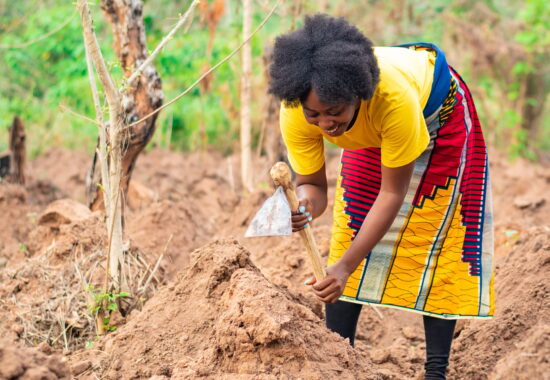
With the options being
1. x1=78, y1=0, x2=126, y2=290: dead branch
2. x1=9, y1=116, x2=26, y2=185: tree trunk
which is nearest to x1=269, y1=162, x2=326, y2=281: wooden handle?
x1=78, y1=0, x2=126, y2=290: dead branch

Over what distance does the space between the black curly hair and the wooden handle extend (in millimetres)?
266

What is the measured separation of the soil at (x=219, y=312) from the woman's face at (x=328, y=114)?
Answer: 68cm

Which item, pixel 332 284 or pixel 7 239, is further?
pixel 7 239

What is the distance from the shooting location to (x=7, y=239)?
5348mm

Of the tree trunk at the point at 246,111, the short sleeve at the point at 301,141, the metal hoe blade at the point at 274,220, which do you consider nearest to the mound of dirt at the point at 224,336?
the metal hoe blade at the point at 274,220

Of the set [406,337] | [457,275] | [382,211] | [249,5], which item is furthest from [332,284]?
[249,5]

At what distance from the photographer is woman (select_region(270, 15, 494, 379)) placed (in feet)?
8.34

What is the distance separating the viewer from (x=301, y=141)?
2963 millimetres

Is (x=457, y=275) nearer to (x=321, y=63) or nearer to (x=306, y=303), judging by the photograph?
(x=306, y=303)

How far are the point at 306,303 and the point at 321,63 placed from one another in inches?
54.2

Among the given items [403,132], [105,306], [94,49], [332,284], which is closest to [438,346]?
[332,284]

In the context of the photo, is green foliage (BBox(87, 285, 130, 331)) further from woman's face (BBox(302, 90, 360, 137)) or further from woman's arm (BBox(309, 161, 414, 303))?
woman's face (BBox(302, 90, 360, 137))

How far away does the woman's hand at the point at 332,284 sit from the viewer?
8.93 feet

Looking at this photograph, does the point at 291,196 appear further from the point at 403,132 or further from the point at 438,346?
the point at 438,346
